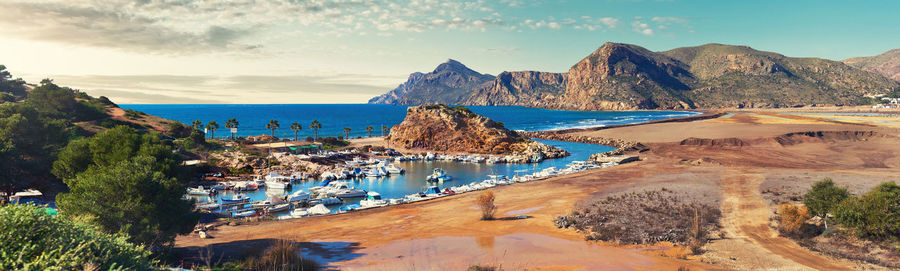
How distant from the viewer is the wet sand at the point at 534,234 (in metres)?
20.5

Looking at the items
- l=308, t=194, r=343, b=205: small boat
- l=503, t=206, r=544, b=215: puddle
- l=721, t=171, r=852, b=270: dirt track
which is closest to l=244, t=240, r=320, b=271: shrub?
l=503, t=206, r=544, b=215: puddle

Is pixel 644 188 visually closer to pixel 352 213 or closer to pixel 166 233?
pixel 352 213

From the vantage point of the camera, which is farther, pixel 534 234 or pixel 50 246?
pixel 534 234

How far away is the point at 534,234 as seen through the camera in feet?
86.2

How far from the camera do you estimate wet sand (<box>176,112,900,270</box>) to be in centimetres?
2050

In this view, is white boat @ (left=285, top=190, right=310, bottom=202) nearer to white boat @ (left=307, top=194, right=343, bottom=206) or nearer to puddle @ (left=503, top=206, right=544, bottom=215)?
white boat @ (left=307, top=194, right=343, bottom=206)

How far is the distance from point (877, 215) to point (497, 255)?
71.1ft

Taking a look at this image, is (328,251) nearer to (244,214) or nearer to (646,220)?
(244,214)

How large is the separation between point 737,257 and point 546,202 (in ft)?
56.1

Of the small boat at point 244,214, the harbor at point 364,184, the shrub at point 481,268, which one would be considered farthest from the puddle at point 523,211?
the small boat at point 244,214

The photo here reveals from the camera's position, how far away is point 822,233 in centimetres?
2338

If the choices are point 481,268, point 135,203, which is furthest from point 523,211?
point 135,203

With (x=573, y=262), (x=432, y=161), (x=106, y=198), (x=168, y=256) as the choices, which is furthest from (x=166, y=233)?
(x=432, y=161)

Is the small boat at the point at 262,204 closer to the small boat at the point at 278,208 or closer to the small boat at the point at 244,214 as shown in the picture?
the small boat at the point at 278,208
